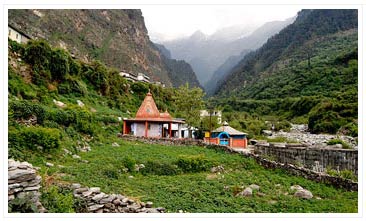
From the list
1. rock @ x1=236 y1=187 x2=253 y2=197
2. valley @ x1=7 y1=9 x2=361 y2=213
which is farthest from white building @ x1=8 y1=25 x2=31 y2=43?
rock @ x1=236 y1=187 x2=253 y2=197

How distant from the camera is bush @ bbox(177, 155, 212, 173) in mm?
12359

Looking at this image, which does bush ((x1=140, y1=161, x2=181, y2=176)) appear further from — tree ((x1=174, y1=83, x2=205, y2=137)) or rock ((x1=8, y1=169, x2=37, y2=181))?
tree ((x1=174, y1=83, x2=205, y2=137))

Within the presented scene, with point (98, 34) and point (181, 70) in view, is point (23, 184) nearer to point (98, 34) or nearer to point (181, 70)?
point (98, 34)

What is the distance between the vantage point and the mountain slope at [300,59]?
2820 inches

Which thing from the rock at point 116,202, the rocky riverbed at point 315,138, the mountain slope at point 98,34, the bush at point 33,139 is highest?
the mountain slope at point 98,34

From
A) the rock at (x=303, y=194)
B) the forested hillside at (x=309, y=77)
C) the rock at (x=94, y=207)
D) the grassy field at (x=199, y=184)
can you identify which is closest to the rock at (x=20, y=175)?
the grassy field at (x=199, y=184)

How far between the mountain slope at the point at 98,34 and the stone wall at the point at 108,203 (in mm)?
57573

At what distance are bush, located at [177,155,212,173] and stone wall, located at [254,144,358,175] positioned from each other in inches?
182

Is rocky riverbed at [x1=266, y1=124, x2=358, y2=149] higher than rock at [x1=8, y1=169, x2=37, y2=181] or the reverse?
the reverse

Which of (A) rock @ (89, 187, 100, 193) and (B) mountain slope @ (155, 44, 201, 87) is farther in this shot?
(B) mountain slope @ (155, 44, 201, 87)

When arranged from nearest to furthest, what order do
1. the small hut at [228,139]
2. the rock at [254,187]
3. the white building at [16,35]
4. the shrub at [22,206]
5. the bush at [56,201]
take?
1. the shrub at [22,206]
2. the bush at [56,201]
3. the rock at [254,187]
4. the small hut at [228,139]
5. the white building at [16,35]

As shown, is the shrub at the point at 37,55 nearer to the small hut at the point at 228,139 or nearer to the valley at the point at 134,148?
the valley at the point at 134,148

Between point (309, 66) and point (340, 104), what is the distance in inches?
1651
